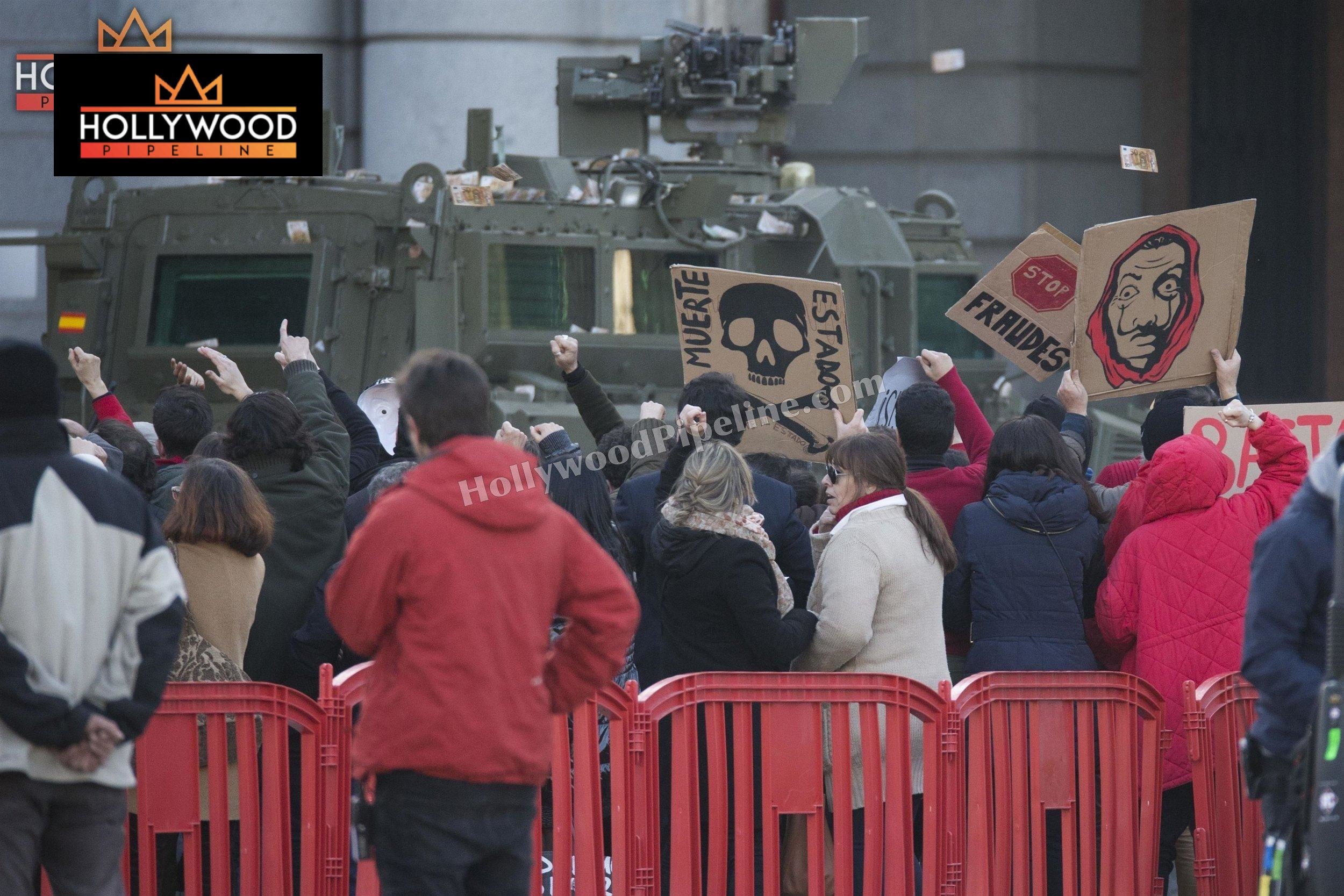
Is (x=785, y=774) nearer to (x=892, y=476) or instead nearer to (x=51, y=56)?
(x=892, y=476)

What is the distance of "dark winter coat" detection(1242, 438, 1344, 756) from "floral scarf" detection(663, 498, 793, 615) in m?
1.62

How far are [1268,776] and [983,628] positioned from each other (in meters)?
1.80

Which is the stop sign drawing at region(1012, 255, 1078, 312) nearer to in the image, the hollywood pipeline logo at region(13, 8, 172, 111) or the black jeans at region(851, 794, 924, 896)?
the black jeans at region(851, 794, 924, 896)

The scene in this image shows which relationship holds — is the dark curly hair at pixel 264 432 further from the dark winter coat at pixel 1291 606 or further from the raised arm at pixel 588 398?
the dark winter coat at pixel 1291 606

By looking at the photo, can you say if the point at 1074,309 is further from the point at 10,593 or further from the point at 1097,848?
the point at 10,593

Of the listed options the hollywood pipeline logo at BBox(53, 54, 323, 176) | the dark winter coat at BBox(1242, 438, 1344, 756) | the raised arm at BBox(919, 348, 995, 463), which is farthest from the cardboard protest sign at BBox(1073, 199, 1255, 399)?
the hollywood pipeline logo at BBox(53, 54, 323, 176)

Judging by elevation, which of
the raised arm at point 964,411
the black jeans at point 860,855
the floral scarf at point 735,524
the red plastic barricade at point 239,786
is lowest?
the black jeans at point 860,855

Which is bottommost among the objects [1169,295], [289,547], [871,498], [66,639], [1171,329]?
[66,639]

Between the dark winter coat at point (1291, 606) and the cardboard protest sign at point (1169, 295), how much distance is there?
8.19ft

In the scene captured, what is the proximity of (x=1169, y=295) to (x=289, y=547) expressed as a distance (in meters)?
3.10

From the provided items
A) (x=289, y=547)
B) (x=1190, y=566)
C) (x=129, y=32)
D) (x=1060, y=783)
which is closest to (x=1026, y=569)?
(x=1190, y=566)

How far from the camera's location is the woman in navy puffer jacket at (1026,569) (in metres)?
5.63

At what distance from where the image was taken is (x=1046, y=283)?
7.20 metres

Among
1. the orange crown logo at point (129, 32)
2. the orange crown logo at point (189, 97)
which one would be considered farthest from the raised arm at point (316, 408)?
the orange crown logo at point (129, 32)
